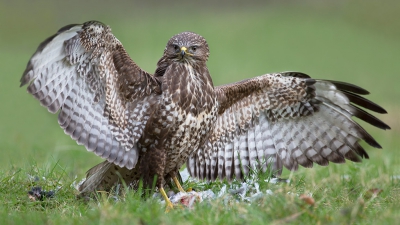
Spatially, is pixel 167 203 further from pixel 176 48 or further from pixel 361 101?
pixel 361 101

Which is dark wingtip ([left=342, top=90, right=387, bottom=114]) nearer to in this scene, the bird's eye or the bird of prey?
the bird of prey

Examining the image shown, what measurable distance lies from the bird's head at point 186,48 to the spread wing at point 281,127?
51cm

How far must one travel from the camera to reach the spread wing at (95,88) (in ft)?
17.7

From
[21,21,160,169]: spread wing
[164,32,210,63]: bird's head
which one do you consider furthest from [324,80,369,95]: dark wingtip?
[21,21,160,169]: spread wing

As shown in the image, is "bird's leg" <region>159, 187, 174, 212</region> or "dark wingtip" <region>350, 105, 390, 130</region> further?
"dark wingtip" <region>350, 105, 390, 130</region>

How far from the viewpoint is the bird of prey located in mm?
5492

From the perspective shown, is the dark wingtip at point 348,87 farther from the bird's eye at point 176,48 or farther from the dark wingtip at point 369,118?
the bird's eye at point 176,48

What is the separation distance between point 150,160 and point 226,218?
157cm

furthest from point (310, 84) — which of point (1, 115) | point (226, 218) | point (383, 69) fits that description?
point (383, 69)

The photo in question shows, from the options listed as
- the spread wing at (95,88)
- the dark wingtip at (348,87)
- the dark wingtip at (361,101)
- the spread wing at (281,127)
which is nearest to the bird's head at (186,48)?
the spread wing at (95,88)

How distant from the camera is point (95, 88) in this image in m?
5.57

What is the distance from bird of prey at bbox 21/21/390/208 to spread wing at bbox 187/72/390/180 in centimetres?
1

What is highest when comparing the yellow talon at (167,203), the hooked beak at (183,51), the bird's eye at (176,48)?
the bird's eye at (176,48)

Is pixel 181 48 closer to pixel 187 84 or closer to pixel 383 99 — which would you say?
pixel 187 84
